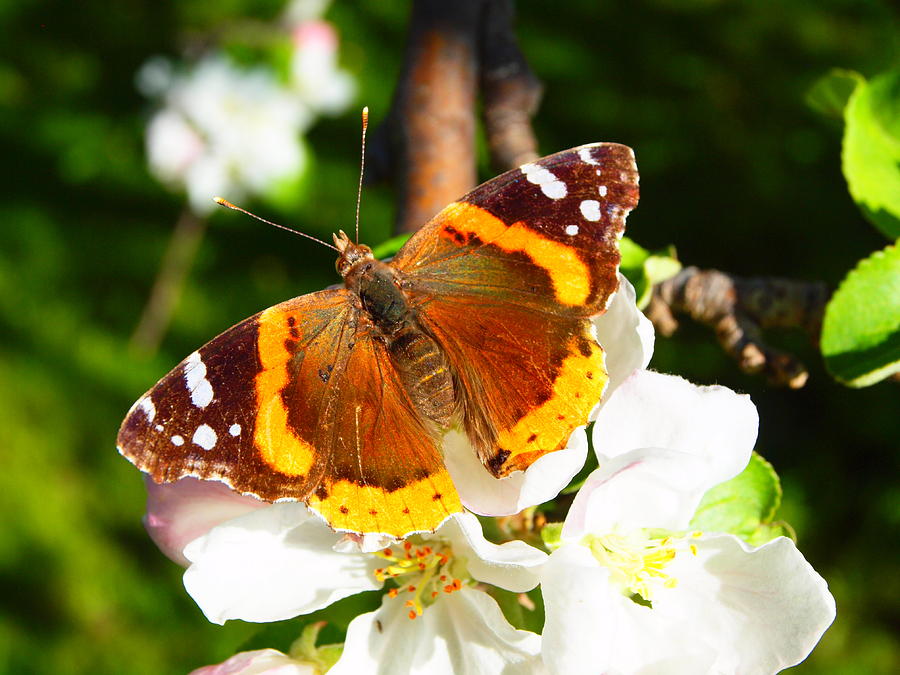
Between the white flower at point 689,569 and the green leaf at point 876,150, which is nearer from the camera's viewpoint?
the white flower at point 689,569

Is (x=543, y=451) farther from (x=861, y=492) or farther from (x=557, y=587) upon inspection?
(x=861, y=492)

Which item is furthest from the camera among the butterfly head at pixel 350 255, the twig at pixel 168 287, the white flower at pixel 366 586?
the twig at pixel 168 287

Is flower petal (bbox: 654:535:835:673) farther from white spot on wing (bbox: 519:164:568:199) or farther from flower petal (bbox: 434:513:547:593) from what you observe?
white spot on wing (bbox: 519:164:568:199)

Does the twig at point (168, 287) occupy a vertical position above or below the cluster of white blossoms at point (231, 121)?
below

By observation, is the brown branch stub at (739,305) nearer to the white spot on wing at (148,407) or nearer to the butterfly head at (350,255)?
the butterfly head at (350,255)

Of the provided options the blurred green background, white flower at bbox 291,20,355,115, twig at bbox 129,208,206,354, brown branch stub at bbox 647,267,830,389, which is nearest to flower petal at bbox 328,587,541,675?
brown branch stub at bbox 647,267,830,389

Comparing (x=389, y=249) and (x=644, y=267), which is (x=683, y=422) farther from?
(x=389, y=249)

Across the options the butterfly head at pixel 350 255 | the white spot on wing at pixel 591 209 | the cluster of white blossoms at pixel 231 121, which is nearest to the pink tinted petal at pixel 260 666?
the butterfly head at pixel 350 255
